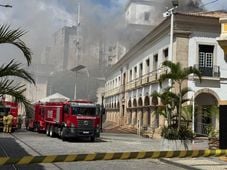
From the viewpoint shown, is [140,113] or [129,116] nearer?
[140,113]

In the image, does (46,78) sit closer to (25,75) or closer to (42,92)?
(42,92)

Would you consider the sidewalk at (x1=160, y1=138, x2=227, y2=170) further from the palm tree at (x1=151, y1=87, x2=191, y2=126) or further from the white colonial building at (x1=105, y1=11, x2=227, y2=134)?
the white colonial building at (x1=105, y1=11, x2=227, y2=134)

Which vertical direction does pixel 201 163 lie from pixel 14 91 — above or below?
below

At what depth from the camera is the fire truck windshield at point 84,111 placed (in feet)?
104

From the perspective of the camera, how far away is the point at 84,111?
31.9 meters

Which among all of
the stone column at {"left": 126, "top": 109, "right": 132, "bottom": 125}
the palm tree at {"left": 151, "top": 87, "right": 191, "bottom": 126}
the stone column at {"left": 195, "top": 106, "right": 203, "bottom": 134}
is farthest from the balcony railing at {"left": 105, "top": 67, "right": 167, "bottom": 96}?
the palm tree at {"left": 151, "top": 87, "right": 191, "bottom": 126}

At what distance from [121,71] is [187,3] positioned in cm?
→ 1422

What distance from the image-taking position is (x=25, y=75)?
36.0 ft

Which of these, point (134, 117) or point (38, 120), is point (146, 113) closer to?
point (134, 117)

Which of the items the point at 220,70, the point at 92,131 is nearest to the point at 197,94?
the point at 220,70

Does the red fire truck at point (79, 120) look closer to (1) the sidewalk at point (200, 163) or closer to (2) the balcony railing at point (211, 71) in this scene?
(2) the balcony railing at point (211, 71)

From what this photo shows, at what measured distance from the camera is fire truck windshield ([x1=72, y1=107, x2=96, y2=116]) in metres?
31.7

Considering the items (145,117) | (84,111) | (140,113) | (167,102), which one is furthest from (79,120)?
(140,113)

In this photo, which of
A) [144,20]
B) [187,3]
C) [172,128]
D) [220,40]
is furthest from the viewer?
[144,20]
